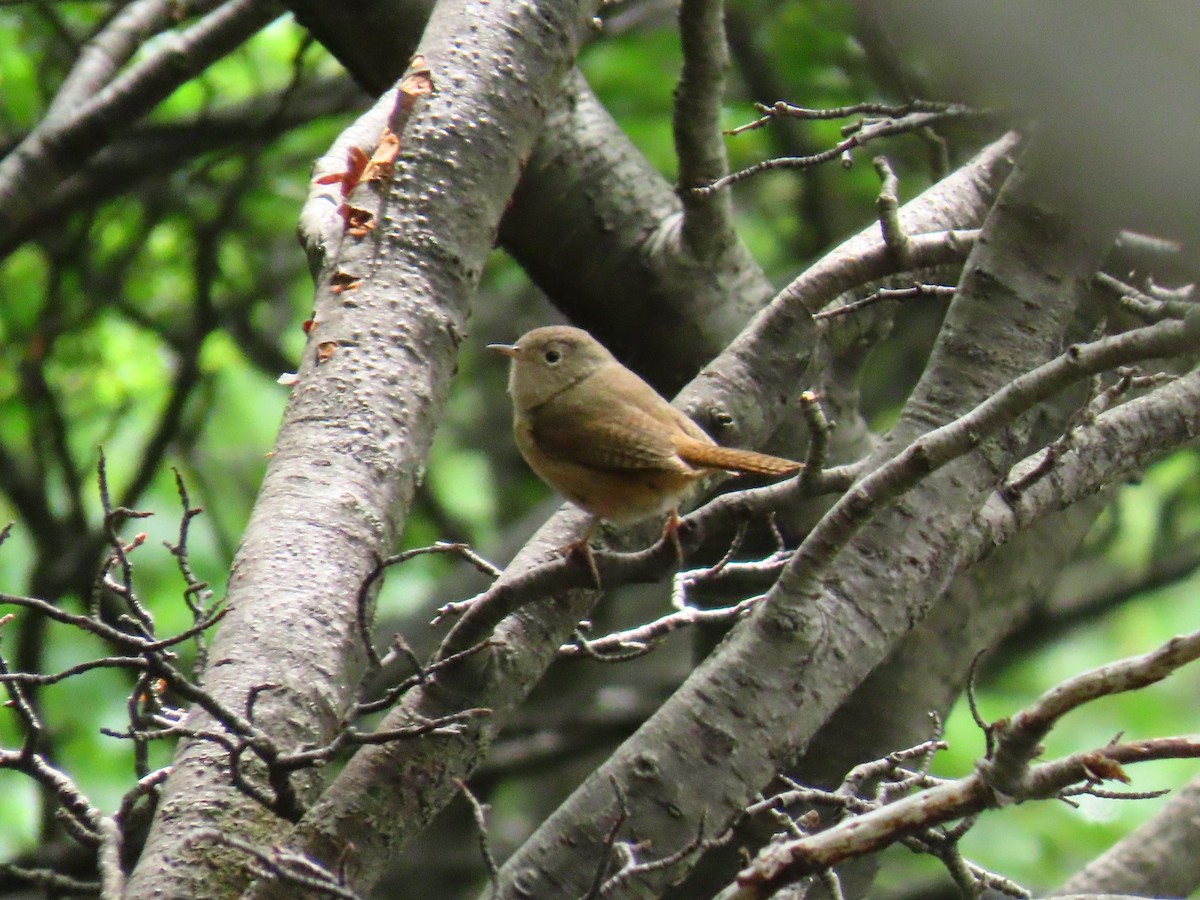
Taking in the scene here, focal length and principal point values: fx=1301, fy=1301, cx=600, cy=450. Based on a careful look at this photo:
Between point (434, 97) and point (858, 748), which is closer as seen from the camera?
point (434, 97)

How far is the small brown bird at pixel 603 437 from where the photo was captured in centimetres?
286

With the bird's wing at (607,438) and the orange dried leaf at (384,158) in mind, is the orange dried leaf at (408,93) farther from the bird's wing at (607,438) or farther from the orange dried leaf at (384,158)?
the bird's wing at (607,438)

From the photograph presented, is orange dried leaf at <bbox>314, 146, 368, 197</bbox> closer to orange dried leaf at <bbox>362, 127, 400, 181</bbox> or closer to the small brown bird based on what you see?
orange dried leaf at <bbox>362, 127, 400, 181</bbox>

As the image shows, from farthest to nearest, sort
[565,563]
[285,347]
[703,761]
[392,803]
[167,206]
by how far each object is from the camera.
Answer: [285,347] < [167,206] < [703,761] < [392,803] < [565,563]

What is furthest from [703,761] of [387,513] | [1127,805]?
[1127,805]

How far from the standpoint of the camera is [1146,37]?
0.51 meters

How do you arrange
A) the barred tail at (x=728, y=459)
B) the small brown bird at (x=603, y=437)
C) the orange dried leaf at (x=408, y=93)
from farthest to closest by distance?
the orange dried leaf at (x=408, y=93) < the small brown bird at (x=603, y=437) < the barred tail at (x=728, y=459)

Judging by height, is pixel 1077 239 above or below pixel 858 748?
above

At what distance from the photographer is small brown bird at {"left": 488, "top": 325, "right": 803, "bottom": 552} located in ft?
9.37

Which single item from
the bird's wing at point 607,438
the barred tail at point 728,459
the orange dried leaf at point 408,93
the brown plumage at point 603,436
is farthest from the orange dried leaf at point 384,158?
the barred tail at point 728,459

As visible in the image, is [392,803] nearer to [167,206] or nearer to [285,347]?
[167,206]

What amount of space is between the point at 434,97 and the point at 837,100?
96.8 inches

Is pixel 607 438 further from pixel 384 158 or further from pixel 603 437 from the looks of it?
pixel 384 158

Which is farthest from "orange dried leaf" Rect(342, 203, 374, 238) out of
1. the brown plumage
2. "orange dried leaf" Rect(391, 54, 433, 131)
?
the brown plumage
